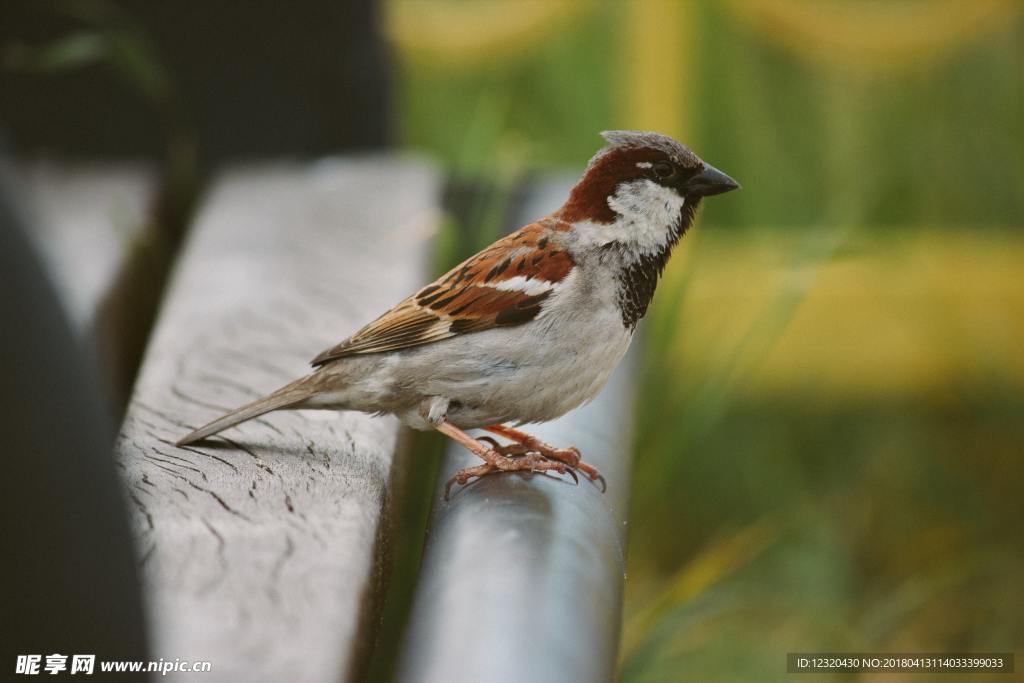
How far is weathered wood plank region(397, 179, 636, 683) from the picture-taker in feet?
2.57

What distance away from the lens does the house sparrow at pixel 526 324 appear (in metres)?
0.82

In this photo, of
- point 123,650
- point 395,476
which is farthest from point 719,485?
point 123,650

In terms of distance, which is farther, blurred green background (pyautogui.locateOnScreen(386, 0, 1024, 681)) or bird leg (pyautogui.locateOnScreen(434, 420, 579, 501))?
blurred green background (pyautogui.locateOnScreen(386, 0, 1024, 681))

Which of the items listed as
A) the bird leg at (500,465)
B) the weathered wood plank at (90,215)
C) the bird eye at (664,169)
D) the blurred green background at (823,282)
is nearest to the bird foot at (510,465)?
the bird leg at (500,465)

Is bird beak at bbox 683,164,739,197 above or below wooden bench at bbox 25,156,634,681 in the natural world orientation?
above

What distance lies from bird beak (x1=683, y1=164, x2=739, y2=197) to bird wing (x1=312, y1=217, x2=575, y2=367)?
104 millimetres

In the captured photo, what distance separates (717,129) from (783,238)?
0.77 metres

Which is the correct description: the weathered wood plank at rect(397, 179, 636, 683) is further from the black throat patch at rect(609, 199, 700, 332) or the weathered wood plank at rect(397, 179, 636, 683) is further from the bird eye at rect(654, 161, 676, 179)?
the bird eye at rect(654, 161, 676, 179)

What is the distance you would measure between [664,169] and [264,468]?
0.37 metres

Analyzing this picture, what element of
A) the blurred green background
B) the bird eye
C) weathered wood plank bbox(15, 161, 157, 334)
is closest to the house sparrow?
the bird eye

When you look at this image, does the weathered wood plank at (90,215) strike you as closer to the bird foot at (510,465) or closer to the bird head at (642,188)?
the bird foot at (510,465)

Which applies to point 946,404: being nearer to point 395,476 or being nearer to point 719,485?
point 719,485

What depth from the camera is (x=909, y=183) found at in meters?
3.23

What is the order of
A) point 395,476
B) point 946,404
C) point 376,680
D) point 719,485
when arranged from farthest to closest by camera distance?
1. point 946,404
2. point 719,485
3. point 376,680
4. point 395,476
